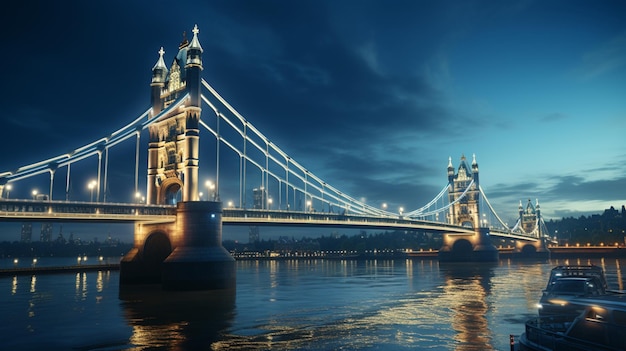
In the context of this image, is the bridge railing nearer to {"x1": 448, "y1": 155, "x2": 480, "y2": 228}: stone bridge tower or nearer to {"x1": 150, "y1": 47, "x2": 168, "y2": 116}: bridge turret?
{"x1": 150, "y1": 47, "x2": 168, "y2": 116}: bridge turret

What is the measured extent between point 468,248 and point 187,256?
93410 mm

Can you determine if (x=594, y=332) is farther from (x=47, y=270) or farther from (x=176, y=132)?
(x=47, y=270)

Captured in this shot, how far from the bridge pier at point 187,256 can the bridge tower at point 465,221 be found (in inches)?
3378

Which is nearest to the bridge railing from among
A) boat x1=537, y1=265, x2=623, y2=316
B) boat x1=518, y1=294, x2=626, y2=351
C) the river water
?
the river water

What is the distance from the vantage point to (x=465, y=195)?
5566 inches

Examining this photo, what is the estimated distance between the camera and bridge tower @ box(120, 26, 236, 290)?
4503 centimetres

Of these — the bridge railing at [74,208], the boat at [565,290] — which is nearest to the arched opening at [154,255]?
the bridge railing at [74,208]

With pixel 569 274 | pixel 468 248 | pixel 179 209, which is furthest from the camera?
pixel 468 248

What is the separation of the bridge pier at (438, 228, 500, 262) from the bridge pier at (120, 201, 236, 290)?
281 ft

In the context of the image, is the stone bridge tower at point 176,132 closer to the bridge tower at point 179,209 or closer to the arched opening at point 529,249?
the bridge tower at point 179,209

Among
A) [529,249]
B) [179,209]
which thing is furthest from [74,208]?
[529,249]

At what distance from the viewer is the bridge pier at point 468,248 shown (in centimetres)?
11850

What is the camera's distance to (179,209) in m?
47.8

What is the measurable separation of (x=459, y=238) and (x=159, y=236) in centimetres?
9053
